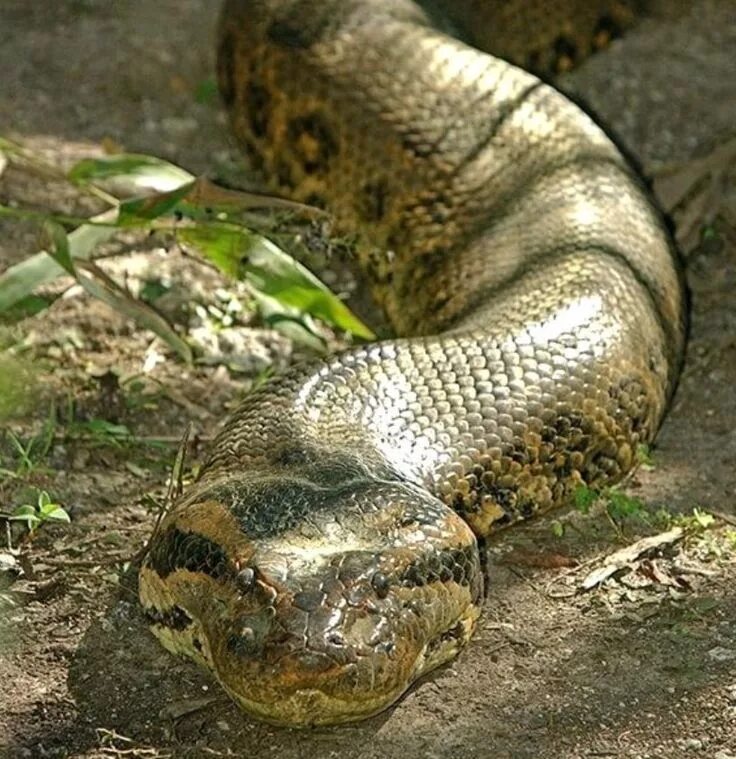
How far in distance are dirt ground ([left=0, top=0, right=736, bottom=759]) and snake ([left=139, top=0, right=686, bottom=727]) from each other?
166mm

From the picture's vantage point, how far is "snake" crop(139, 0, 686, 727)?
4.72 metres

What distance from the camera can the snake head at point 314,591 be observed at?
4.55 metres

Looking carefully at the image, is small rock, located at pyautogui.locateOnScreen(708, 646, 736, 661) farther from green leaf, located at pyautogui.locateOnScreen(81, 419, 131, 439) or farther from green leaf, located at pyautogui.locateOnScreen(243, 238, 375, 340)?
green leaf, located at pyautogui.locateOnScreen(81, 419, 131, 439)

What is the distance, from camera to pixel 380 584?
4.76 meters

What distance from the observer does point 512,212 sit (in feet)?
23.9

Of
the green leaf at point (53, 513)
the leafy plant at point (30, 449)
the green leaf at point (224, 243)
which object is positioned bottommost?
the leafy plant at point (30, 449)

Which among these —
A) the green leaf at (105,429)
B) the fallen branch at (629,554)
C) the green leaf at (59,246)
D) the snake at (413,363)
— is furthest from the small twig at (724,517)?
the green leaf at (59,246)

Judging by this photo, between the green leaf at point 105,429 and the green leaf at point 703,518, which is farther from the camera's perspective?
the green leaf at point 105,429

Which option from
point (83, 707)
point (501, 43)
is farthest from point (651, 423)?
point (501, 43)

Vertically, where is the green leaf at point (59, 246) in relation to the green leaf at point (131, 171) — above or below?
below

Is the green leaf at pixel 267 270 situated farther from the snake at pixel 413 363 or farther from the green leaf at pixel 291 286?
the snake at pixel 413 363

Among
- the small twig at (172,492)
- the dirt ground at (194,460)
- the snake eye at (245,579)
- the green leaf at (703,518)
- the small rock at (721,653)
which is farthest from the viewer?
the green leaf at (703,518)

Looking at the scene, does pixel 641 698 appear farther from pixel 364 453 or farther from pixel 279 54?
pixel 279 54

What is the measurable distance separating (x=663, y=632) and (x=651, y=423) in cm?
133
